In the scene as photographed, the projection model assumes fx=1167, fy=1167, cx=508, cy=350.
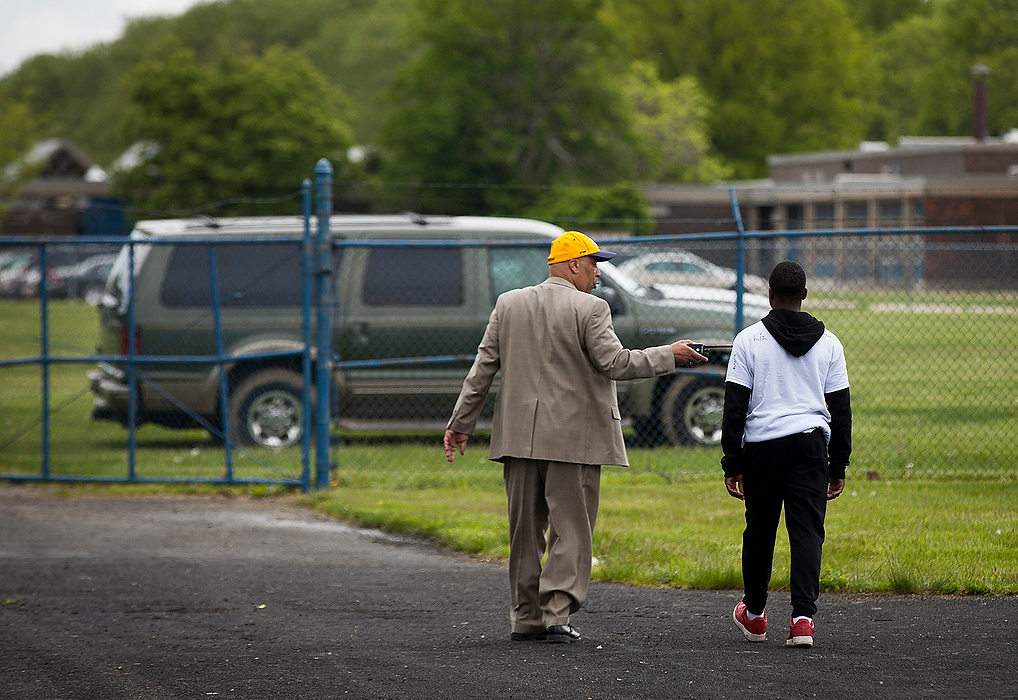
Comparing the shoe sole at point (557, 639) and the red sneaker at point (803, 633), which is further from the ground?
the red sneaker at point (803, 633)

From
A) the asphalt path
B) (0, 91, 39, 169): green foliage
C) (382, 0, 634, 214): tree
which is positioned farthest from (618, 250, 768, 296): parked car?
(0, 91, 39, 169): green foliage

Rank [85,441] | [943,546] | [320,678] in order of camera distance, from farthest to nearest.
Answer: [85,441] < [943,546] < [320,678]

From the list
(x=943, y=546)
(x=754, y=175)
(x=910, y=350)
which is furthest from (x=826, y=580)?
(x=754, y=175)

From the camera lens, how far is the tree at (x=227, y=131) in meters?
44.2

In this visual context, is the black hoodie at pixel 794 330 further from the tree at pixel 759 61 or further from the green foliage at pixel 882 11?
the green foliage at pixel 882 11

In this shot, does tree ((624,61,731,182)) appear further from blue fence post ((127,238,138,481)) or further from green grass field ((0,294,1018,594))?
blue fence post ((127,238,138,481))

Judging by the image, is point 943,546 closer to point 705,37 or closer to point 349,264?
point 349,264

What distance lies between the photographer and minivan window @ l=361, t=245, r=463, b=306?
10.8 m

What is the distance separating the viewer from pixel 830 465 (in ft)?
16.9

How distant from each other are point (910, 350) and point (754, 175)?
5268 centimetres

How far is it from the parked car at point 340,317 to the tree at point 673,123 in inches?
1668

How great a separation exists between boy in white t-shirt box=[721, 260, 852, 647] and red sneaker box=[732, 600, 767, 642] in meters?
0.01

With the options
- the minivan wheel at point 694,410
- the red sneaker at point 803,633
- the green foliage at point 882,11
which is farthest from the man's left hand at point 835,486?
the green foliage at point 882,11

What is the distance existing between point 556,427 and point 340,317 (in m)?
5.86
